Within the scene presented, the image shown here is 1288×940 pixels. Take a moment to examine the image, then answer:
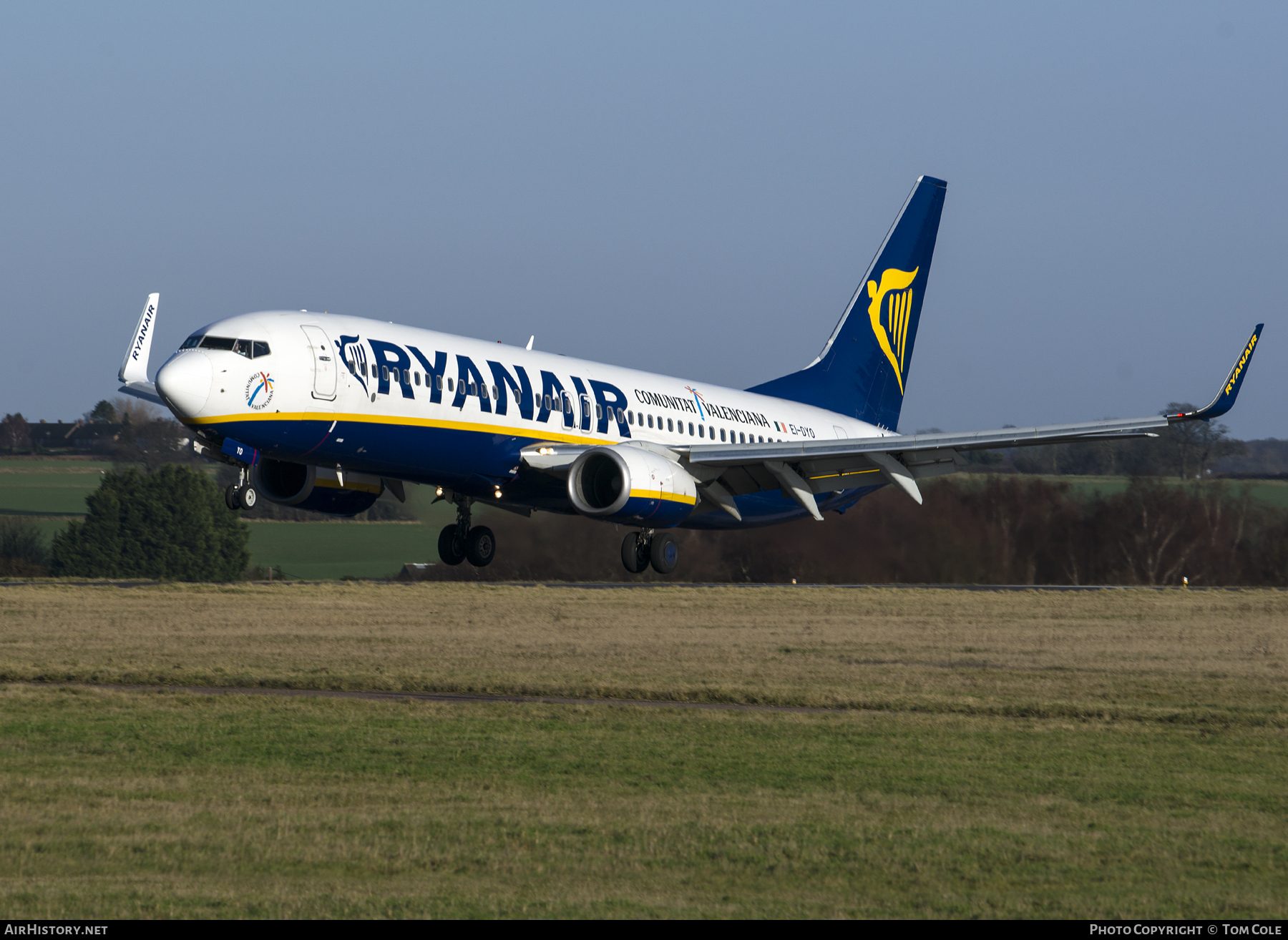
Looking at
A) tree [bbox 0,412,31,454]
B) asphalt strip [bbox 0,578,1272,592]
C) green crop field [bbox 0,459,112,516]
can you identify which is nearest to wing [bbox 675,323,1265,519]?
asphalt strip [bbox 0,578,1272,592]

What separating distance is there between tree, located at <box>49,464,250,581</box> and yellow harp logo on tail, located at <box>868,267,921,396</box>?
237ft

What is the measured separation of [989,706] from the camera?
3391 centimetres

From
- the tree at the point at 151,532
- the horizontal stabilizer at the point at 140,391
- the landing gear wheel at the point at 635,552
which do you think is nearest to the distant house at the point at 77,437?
the tree at the point at 151,532

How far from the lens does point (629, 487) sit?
104 feet

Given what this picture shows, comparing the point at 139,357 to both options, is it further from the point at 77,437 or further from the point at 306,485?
the point at 77,437

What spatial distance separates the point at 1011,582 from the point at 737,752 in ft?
193

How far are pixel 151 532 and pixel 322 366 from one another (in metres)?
86.8

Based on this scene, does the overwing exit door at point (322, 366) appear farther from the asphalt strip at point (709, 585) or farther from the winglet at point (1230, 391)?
the asphalt strip at point (709, 585)

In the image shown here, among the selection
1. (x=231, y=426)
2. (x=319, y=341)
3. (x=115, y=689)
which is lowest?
(x=115, y=689)

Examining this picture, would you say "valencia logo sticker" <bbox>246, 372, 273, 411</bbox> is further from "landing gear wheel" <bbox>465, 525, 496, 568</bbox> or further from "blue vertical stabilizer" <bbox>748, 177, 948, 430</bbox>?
"blue vertical stabilizer" <bbox>748, 177, 948, 430</bbox>

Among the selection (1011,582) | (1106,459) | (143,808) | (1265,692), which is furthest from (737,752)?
(1106,459)

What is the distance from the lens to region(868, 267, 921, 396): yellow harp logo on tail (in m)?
50.0

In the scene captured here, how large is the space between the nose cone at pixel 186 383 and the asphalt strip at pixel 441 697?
8.70 metres
